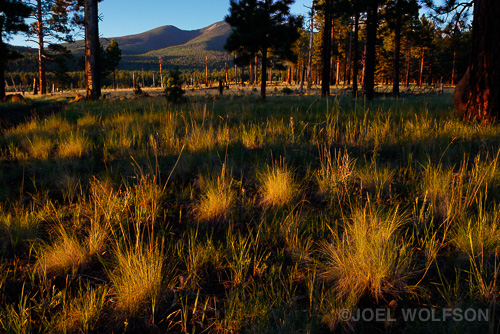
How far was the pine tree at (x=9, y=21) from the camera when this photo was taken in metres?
13.2

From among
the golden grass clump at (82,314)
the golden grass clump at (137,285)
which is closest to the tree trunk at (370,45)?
the golden grass clump at (137,285)

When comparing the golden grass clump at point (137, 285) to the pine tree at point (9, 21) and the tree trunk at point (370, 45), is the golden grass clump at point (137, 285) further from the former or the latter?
the pine tree at point (9, 21)

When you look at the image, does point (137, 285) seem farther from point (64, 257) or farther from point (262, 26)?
point (262, 26)

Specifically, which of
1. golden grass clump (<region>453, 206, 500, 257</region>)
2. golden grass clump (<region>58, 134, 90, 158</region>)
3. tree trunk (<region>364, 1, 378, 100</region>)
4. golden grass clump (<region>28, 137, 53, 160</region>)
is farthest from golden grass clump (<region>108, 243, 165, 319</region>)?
tree trunk (<region>364, 1, 378, 100</region>)

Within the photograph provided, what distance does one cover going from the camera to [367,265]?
59.1 inches

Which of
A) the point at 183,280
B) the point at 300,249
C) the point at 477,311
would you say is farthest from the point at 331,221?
the point at 183,280

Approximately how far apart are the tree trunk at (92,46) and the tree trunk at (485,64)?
38.0 ft

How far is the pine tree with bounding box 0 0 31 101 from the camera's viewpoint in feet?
43.3

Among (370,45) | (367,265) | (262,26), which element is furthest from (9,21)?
(367,265)

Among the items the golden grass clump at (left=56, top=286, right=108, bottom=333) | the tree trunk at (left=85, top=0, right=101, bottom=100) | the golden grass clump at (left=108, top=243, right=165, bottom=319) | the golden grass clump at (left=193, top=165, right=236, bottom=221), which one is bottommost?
the golden grass clump at (left=56, top=286, right=108, bottom=333)

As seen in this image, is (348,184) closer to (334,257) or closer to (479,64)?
(334,257)

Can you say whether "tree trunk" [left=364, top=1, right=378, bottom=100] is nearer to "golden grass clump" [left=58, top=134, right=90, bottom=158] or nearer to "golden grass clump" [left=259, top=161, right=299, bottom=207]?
"golden grass clump" [left=259, top=161, right=299, bottom=207]

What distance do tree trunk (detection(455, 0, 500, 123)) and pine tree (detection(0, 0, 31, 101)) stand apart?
1853 cm

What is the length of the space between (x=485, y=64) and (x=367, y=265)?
4959 millimetres
